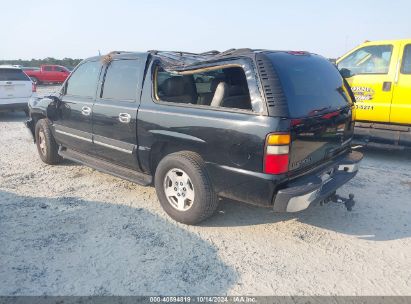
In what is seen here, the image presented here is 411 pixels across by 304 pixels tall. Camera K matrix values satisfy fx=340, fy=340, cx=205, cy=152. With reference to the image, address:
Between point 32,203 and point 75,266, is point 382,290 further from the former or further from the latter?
point 32,203

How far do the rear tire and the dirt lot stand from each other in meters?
0.89

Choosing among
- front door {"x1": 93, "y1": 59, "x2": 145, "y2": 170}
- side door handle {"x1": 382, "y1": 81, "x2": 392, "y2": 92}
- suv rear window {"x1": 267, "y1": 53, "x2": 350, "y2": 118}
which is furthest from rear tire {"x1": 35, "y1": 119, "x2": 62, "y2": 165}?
side door handle {"x1": 382, "y1": 81, "x2": 392, "y2": 92}

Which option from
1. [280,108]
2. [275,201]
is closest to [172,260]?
[275,201]

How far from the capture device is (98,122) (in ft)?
14.7

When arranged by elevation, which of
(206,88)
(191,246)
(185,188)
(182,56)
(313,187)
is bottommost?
(191,246)

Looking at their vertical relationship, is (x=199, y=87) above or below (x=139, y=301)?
above

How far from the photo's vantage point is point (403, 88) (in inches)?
230

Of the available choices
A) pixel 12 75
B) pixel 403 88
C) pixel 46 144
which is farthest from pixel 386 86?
pixel 12 75

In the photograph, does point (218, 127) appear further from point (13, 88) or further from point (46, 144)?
point (13, 88)

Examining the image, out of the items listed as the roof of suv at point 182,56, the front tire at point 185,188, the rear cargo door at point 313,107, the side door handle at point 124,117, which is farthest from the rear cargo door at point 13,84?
the rear cargo door at point 313,107

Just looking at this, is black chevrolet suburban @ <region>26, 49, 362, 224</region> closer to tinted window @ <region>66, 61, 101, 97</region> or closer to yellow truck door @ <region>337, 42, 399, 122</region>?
tinted window @ <region>66, 61, 101, 97</region>

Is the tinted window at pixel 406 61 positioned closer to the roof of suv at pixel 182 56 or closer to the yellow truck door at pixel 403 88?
the yellow truck door at pixel 403 88

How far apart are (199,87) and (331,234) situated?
238 cm

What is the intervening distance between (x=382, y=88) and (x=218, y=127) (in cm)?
425
